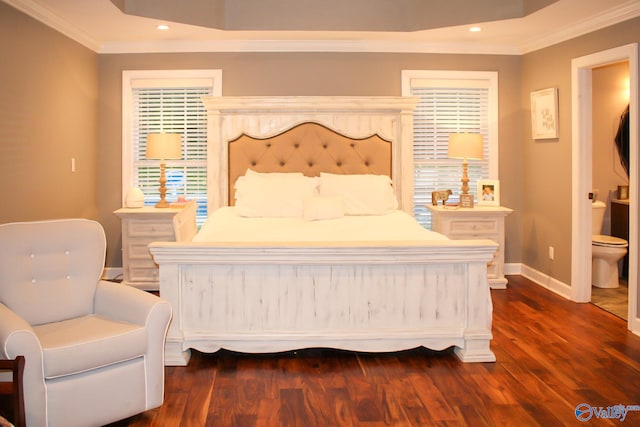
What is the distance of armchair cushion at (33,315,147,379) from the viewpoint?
2.28 metres

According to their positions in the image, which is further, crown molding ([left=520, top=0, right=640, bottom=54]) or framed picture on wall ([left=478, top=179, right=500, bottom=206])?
framed picture on wall ([left=478, top=179, right=500, bottom=206])

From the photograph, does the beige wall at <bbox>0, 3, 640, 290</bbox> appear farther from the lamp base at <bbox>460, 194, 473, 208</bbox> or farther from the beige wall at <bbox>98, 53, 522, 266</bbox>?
the lamp base at <bbox>460, 194, 473, 208</bbox>

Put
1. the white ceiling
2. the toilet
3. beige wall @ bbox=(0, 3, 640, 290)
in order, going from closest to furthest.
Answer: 1. the white ceiling
2. beige wall @ bbox=(0, 3, 640, 290)
3. the toilet

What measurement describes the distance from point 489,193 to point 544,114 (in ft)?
2.87

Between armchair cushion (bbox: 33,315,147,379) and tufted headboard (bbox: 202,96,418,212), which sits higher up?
tufted headboard (bbox: 202,96,418,212)

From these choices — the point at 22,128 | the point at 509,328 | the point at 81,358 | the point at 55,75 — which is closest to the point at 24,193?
the point at 22,128

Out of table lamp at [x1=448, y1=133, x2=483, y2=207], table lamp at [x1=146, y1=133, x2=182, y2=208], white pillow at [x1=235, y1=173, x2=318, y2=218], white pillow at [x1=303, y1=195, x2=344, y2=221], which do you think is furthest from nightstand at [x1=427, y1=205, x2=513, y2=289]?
table lamp at [x1=146, y1=133, x2=182, y2=208]

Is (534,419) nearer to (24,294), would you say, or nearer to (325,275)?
(325,275)

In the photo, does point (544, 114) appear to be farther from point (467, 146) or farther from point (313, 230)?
point (313, 230)

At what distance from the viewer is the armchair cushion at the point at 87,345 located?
2277 mm

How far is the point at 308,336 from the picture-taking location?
329cm

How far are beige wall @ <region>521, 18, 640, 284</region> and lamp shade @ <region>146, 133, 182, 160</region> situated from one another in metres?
3.40

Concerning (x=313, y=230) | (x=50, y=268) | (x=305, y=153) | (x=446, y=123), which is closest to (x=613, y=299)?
(x=446, y=123)

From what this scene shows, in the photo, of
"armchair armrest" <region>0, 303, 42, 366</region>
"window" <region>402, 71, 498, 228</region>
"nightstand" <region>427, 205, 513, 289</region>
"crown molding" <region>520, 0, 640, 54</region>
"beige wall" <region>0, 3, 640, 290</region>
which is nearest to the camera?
"armchair armrest" <region>0, 303, 42, 366</region>
